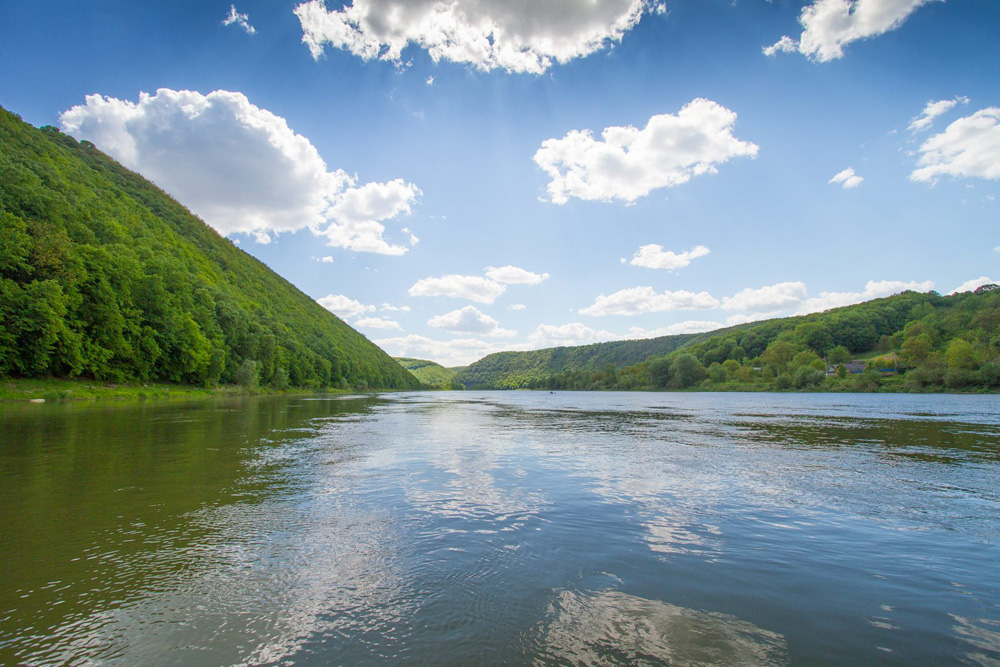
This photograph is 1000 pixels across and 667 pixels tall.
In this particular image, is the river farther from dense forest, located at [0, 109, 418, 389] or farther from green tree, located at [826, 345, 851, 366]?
green tree, located at [826, 345, 851, 366]

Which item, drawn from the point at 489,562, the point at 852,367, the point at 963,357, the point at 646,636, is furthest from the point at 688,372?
the point at 646,636

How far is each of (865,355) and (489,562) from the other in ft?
638

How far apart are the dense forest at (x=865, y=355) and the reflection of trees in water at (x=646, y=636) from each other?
114110 millimetres

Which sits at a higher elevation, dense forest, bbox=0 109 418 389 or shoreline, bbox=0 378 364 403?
dense forest, bbox=0 109 418 389

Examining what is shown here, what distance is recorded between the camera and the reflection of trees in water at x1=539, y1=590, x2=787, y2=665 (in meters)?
4.18

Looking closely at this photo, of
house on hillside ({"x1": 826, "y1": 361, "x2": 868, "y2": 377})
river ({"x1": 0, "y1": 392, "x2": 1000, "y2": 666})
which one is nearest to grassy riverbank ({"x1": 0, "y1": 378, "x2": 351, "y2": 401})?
river ({"x1": 0, "y1": 392, "x2": 1000, "y2": 666})

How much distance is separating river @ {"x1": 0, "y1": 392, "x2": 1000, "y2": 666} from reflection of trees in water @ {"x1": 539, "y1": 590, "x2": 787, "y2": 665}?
0.03 meters

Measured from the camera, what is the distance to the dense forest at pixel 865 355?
3659 inches

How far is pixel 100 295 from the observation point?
45.0 metres

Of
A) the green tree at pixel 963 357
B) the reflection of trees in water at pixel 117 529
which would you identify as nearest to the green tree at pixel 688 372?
the green tree at pixel 963 357

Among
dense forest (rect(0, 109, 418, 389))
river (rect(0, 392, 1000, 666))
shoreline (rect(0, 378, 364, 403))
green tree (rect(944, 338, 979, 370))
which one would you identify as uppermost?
dense forest (rect(0, 109, 418, 389))

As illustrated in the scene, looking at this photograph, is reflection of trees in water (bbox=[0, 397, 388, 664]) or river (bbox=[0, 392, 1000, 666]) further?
reflection of trees in water (bbox=[0, 397, 388, 664])

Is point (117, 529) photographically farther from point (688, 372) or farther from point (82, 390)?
point (688, 372)

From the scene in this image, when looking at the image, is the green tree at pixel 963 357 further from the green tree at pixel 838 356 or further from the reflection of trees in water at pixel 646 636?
the reflection of trees in water at pixel 646 636
